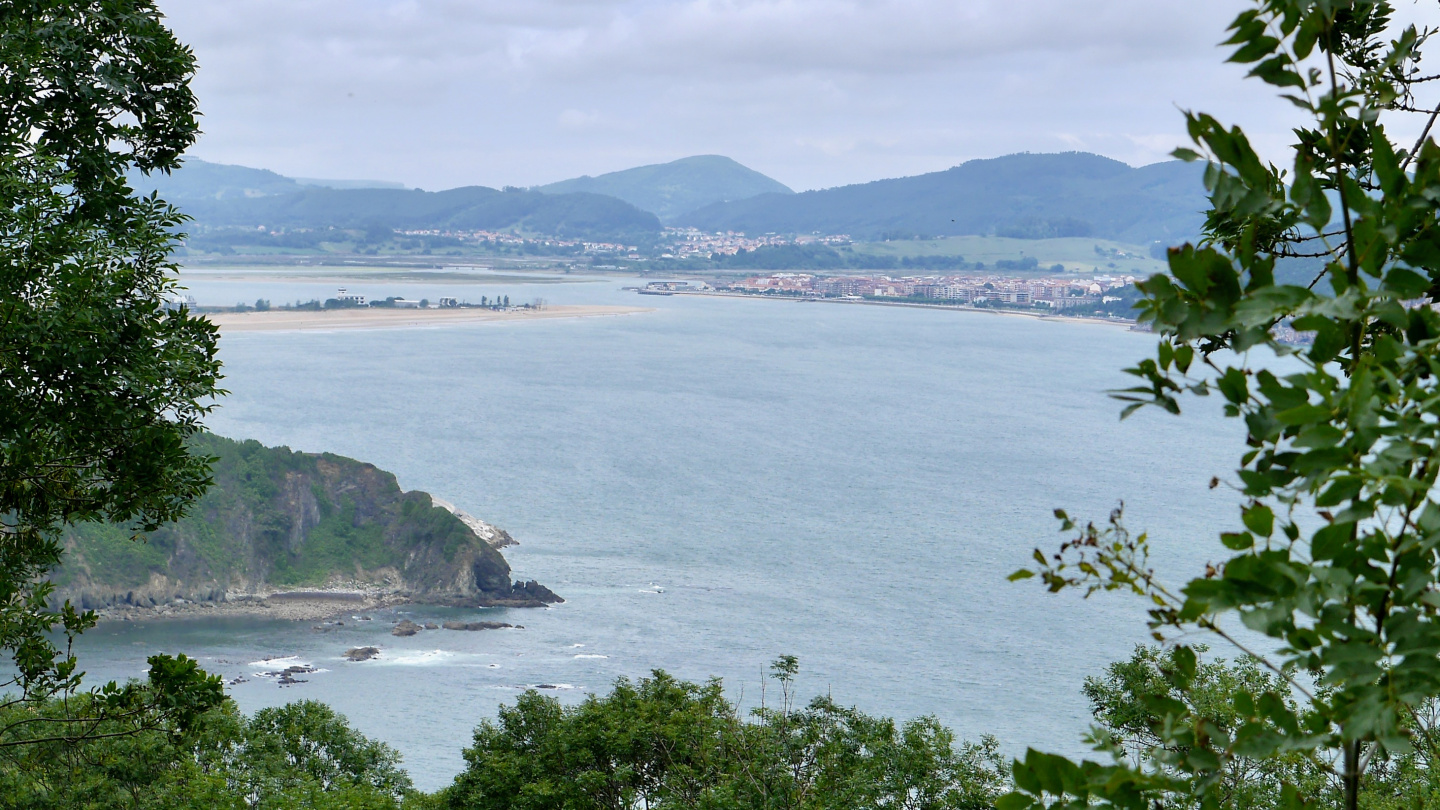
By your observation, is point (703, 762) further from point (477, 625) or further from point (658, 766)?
point (477, 625)

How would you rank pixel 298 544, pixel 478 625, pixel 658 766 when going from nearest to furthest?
pixel 658 766 < pixel 478 625 < pixel 298 544

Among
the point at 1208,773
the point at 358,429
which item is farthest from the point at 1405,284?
the point at 358,429

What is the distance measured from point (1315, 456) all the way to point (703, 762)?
41.2 ft

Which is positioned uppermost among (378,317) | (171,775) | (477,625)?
(378,317)

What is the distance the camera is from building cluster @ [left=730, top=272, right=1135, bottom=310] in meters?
140

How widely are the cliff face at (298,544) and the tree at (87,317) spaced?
3868 cm

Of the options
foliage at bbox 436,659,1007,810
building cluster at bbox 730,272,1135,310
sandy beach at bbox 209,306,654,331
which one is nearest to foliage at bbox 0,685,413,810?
foliage at bbox 436,659,1007,810

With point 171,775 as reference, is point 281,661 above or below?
below

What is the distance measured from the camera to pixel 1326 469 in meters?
1.67

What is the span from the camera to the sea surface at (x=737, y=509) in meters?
37.2

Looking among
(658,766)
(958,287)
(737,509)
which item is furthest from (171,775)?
(958,287)

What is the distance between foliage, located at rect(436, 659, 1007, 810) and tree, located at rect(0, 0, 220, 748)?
6.66 meters

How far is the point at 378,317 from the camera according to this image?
117m

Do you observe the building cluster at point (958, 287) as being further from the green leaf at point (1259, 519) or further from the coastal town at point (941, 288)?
the green leaf at point (1259, 519)
